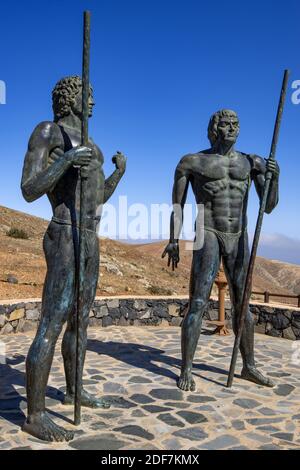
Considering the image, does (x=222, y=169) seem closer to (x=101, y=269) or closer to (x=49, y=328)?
(x=49, y=328)

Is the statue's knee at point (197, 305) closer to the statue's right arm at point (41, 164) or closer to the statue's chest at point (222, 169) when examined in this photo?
the statue's chest at point (222, 169)

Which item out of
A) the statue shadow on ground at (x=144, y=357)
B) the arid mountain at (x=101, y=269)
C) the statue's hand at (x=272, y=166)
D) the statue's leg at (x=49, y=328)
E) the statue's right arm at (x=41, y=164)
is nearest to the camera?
the statue's right arm at (x=41, y=164)

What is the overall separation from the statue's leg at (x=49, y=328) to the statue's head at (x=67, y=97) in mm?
950

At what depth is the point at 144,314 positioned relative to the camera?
8.62 metres

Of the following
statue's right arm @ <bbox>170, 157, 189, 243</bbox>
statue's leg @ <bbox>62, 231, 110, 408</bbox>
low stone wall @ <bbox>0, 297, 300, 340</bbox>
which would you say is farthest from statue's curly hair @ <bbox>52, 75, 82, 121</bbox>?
low stone wall @ <bbox>0, 297, 300, 340</bbox>

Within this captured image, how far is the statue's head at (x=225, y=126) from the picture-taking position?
471 centimetres

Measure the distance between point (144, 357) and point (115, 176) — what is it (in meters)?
3.01

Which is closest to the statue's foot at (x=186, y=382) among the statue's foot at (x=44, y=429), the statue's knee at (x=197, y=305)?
the statue's knee at (x=197, y=305)

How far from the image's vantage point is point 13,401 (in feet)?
13.8

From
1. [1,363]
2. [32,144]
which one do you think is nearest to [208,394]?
[1,363]

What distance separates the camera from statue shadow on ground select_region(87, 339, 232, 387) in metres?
5.39

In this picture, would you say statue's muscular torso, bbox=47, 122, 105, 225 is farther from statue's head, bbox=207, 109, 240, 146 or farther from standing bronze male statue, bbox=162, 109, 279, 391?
statue's head, bbox=207, 109, 240, 146
